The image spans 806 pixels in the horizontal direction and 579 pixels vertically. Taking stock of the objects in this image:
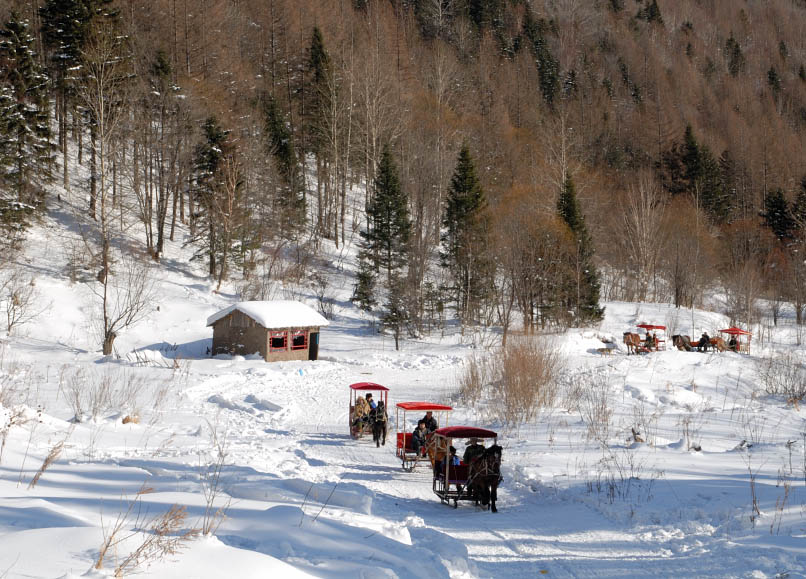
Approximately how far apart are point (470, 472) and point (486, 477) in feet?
1.14

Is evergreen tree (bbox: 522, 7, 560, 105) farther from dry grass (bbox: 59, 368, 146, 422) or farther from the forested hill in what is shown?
dry grass (bbox: 59, 368, 146, 422)

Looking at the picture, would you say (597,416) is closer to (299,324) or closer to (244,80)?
(299,324)

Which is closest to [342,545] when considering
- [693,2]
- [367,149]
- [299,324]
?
[299,324]

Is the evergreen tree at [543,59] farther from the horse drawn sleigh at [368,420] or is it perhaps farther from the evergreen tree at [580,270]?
the horse drawn sleigh at [368,420]

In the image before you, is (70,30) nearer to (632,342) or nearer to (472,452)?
(632,342)

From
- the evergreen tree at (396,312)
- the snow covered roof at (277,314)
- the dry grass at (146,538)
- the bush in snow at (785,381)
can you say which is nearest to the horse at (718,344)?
the bush in snow at (785,381)

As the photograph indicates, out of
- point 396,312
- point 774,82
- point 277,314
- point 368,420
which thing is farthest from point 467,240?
point 774,82

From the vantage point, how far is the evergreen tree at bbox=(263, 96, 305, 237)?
46.1 m

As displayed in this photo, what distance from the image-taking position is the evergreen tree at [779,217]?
5531 centimetres

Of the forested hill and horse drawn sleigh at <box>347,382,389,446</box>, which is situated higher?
the forested hill

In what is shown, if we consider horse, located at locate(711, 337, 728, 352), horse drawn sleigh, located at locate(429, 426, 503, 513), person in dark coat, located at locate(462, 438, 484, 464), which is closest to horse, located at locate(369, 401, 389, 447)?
horse drawn sleigh, located at locate(429, 426, 503, 513)

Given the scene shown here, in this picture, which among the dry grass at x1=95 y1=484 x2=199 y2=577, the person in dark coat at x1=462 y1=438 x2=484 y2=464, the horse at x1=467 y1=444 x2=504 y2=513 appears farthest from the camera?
the person in dark coat at x1=462 y1=438 x2=484 y2=464

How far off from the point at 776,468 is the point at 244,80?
1946 inches

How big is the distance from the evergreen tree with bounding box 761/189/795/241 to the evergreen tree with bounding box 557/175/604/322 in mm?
25485
